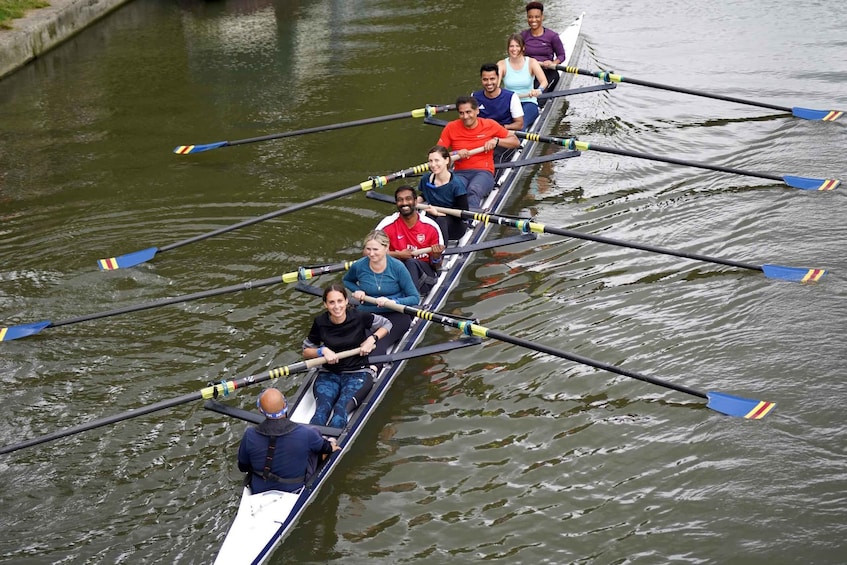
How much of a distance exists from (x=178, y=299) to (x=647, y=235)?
5.86m

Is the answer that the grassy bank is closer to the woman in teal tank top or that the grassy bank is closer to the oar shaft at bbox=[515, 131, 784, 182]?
the woman in teal tank top

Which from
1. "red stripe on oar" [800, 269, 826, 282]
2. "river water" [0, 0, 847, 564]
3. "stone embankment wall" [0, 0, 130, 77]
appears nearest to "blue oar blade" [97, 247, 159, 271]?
"river water" [0, 0, 847, 564]

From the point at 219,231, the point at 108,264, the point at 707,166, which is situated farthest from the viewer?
the point at 707,166

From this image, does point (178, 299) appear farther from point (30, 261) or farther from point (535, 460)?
point (535, 460)

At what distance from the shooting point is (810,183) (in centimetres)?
1224

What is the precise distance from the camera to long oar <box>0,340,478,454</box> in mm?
7539

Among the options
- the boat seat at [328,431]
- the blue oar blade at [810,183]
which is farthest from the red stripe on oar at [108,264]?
the blue oar blade at [810,183]

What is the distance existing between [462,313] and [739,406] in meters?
3.33

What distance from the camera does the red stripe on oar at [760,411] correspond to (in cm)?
Answer: 825

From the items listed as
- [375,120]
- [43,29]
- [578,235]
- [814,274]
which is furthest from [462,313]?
[43,29]

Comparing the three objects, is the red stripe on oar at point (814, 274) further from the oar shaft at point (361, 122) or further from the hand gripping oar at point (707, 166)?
the oar shaft at point (361, 122)

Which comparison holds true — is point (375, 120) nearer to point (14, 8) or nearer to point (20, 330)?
point (20, 330)

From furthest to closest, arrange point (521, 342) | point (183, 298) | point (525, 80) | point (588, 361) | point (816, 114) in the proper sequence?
point (816, 114), point (525, 80), point (183, 298), point (521, 342), point (588, 361)

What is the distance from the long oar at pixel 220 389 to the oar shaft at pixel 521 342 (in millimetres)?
158
